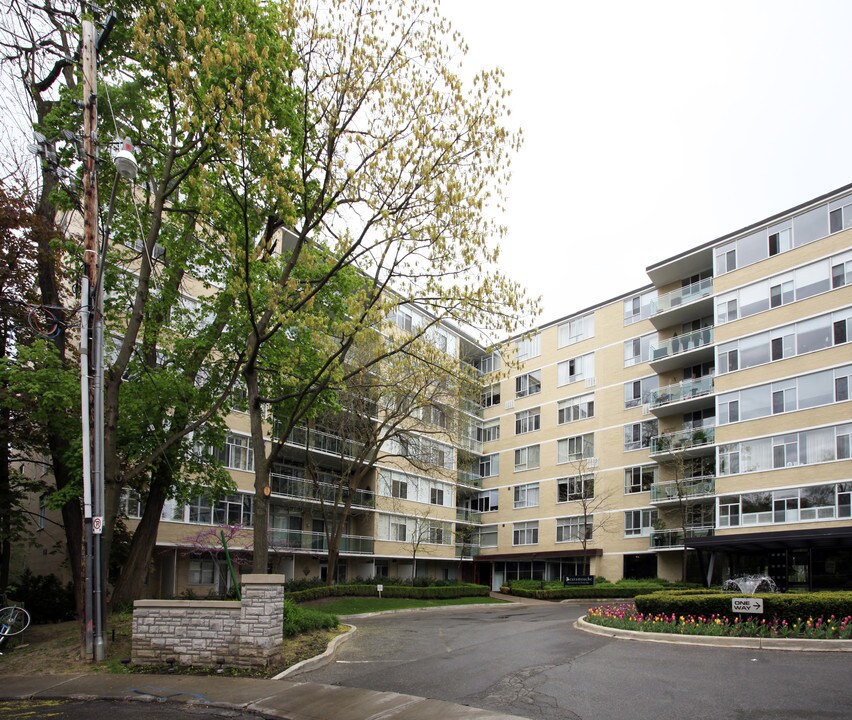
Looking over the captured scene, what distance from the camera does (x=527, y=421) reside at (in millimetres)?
57312

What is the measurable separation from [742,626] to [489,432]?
44302mm

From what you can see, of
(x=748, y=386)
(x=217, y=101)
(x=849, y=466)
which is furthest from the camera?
(x=748, y=386)

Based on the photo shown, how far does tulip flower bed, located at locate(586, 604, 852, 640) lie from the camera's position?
15.4 meters

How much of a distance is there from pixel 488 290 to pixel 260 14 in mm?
8143

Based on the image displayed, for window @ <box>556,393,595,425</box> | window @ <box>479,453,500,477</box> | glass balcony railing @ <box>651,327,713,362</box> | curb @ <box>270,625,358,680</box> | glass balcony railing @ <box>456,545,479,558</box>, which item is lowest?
glass balcony railing @ <box>456,545,479,558</box>

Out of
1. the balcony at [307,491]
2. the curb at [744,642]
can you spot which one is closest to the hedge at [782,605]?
the curb at [744,642]

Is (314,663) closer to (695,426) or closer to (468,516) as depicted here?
(695,426)

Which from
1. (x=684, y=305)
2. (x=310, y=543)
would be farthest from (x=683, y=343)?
(x=310, y=543)

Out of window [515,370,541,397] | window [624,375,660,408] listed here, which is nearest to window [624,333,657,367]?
window [624,375,660,408]

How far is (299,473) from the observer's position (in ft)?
141

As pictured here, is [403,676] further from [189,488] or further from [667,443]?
[667,443]

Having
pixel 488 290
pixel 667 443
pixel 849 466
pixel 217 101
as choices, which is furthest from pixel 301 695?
pixel 667 443

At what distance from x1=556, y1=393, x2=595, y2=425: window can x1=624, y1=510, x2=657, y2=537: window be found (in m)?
7.39

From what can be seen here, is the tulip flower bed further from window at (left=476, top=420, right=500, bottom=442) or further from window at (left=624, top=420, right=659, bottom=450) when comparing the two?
window at (left=476, top=420, right=500, bottom=442)
